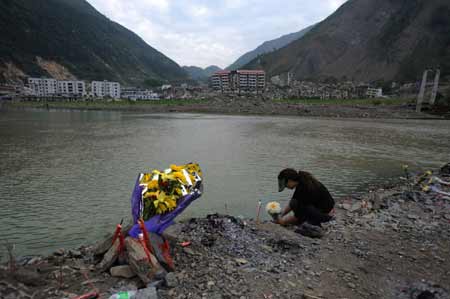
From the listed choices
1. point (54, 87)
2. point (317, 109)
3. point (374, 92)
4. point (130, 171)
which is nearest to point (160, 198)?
point (130, 171)

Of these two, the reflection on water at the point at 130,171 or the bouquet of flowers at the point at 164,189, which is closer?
the bouquet of flowers at the point at 164,189

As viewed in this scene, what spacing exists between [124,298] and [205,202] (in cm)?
647

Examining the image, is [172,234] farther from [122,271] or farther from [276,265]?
[276,265]

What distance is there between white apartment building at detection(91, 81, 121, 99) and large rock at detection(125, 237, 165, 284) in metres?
148

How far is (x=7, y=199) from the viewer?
10.0m

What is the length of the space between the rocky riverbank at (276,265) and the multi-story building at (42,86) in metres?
138

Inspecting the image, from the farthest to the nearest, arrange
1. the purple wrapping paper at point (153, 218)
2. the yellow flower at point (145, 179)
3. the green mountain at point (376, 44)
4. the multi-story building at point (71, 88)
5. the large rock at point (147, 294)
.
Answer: the multi-story building at point (71, 88)
the green mountain at point (376, 44)
the yellow flower at point (145, 179)
the purple wrapping paper at point (153, 218)
the large rock at point (147, 294)

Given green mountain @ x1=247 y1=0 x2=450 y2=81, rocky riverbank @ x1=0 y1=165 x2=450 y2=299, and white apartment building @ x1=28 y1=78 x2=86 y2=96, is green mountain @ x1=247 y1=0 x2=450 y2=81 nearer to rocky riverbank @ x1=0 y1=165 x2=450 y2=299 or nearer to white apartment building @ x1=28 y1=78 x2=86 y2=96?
rocky riverbank @ x1=0 y1=165 x2=450 y2=299

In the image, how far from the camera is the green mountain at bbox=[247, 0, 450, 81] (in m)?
108

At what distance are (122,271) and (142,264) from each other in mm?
392

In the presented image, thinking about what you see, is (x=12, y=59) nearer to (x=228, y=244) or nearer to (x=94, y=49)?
(x=94, y=49)

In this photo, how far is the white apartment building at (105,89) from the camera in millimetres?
141500

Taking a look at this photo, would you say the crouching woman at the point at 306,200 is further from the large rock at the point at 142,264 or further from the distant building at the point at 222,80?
the distant building at the point at 222,80

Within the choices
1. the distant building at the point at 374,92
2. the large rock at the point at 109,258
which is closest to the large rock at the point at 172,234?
the large rock at the point at 109,258
